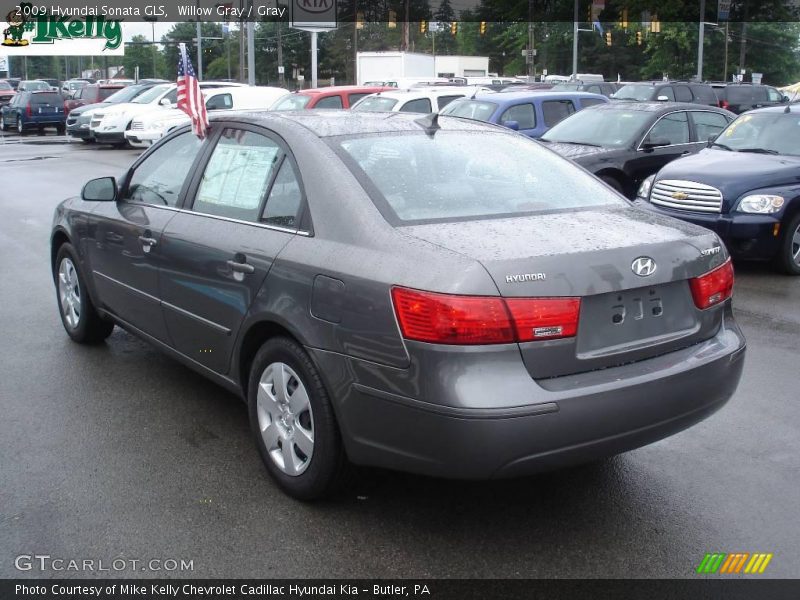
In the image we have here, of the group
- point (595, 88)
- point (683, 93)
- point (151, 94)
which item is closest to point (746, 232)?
point (683, 93)

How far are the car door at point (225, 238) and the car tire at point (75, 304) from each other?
1.52m

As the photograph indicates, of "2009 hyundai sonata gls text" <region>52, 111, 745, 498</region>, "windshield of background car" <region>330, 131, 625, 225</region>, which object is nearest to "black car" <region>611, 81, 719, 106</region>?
"windshield of background car" <region>330, 131, 625, 225</region>

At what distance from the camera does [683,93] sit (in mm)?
24000

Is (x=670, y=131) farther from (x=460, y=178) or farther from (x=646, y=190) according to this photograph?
(x=460, y=178)

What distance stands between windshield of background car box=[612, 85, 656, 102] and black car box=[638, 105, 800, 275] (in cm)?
1498

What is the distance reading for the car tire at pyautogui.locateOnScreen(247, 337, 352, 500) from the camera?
3.65 metres

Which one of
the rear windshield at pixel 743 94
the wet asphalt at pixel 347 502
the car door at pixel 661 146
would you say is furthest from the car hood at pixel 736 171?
the rear windshield at pixel 743 94

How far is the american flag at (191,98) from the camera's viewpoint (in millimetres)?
4934

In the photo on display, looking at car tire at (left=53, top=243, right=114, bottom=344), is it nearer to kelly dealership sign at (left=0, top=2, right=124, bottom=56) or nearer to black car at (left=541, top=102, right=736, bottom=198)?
black car at (left=541, top=102, right=736, bottom=198)

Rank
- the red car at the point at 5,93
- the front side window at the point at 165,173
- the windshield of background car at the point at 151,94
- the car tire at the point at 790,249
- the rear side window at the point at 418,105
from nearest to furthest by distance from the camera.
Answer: the front side window at the point at 165,173 → the car tire at the point at 790,249 → the rear side window at the point at 418,105 → the windshield of background car at the point at 151,94 → the red car at the point at 5,93

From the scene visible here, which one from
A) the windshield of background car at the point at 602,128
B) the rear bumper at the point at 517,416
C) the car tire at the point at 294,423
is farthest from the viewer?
the windshield of background car at the point at 602,128

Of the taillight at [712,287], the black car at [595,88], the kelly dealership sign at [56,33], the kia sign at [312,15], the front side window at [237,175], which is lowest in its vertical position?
the taillight at [712,287]

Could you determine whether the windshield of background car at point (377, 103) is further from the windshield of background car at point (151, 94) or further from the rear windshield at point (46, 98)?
the rear windshield at point (46, 98)

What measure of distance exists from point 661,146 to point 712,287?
28.6 ft
